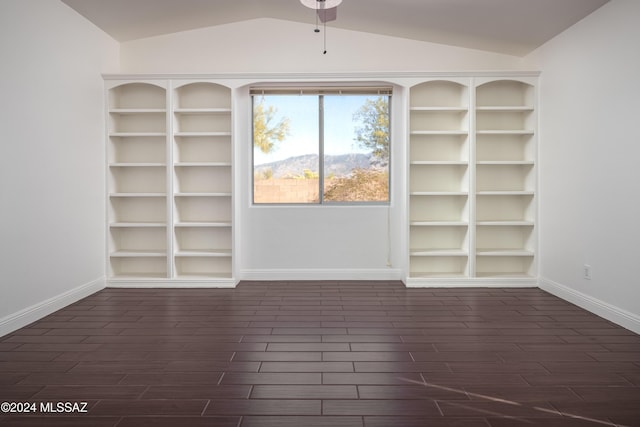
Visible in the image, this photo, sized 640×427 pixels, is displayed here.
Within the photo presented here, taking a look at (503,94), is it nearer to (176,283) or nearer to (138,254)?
(176,283)

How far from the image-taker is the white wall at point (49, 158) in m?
3.53

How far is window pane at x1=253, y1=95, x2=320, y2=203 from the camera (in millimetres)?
5582

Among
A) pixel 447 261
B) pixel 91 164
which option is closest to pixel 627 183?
pixel 447 261

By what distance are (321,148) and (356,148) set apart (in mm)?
429

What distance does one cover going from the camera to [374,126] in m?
5.59

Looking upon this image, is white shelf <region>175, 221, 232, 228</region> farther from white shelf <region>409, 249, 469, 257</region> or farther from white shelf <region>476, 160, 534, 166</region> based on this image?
white shelf <region>476, 160, 534, 166</region>

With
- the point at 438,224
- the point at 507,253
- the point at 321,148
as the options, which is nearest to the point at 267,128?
the point at 321,148

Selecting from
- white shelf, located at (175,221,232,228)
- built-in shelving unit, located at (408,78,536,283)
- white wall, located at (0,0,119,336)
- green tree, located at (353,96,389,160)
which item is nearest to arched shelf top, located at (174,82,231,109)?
white wall, located at (0,0,119,336)

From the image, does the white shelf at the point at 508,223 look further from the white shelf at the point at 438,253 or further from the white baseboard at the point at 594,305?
the white baseboard at the point at 594,305

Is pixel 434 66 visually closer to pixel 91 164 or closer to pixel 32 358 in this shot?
pixel 91 164

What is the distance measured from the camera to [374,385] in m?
2.53

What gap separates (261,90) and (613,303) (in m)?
4.18

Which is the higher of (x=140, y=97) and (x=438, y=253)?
(x=140, y=97)

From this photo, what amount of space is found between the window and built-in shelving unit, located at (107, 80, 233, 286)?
1.52 feet
